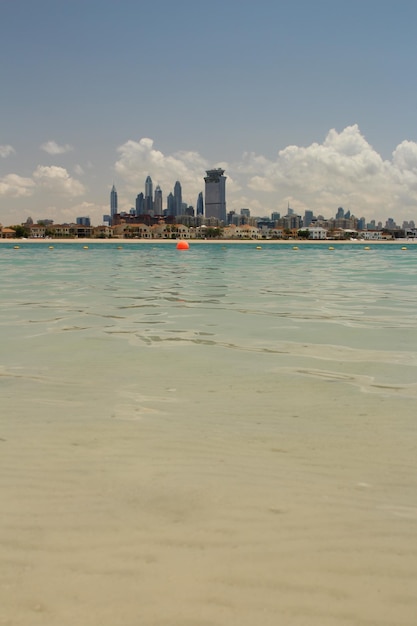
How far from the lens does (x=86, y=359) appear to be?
23.4 feet

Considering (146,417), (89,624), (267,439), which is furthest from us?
(146,417)

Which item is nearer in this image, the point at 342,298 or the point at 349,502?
the point at 349,502

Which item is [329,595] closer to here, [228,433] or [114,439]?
[228,433]

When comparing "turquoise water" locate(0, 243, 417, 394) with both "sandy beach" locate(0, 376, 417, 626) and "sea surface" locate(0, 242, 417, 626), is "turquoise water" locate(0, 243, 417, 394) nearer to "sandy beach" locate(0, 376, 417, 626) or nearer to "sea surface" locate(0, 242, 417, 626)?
"sea surface" locate(0, 242, 417, 626)

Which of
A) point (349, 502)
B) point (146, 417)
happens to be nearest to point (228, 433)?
point (146, 417)

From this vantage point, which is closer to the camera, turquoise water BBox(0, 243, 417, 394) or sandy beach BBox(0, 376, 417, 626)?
sandy beach BBox(0, 376, 417, 626)

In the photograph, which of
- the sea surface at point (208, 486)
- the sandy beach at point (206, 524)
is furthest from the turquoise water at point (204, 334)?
the sandy beach at point (206, 524)

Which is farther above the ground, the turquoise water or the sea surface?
the turquoise water

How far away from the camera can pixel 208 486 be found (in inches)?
131

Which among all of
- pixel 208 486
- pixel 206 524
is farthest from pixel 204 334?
pixel 206 524

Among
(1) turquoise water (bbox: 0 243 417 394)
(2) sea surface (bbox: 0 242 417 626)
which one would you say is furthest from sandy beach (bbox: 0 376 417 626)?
(1) turquoise water (bbox: 0 243 417 394)

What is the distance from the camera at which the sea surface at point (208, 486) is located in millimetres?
2287

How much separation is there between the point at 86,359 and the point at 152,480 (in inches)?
156

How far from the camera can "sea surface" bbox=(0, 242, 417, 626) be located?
90.0 inches
